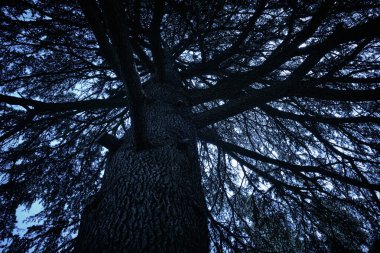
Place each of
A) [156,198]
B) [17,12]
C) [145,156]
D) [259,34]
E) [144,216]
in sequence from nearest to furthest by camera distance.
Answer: [144,216] < [156,198] < [145,156] < [17,12] < [259,34]

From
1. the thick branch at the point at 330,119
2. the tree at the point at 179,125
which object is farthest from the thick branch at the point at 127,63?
the thick branch at the point at 330,119

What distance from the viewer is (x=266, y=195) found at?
12.8 feet

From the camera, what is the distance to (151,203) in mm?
1550

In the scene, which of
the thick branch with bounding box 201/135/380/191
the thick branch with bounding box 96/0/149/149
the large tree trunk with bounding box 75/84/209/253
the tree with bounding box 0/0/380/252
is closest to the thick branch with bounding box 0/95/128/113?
the tree with bounding box 0/0/380/252

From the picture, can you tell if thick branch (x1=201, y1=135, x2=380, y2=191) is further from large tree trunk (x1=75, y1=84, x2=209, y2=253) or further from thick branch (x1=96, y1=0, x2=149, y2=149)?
thick branch (x1=96, y1=0, x2=149, y2=149)

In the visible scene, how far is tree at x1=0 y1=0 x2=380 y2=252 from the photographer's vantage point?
161 centimetres

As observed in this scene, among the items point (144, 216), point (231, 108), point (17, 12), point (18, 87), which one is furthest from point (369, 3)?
point (18, 87)

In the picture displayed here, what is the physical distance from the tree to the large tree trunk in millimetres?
10

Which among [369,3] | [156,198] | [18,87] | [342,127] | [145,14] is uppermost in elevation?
[145,14]

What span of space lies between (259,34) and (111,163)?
3.36 meters

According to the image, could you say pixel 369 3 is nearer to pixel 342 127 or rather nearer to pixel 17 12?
pixel 342 127

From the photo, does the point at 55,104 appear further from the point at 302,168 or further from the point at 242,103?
the point at 302,168

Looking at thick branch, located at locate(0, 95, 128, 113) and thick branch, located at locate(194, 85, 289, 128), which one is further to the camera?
thick branch, located at locate(194, 85, 289, 128)

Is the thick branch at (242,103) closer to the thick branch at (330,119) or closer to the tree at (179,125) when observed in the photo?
the tree at (179,125)
